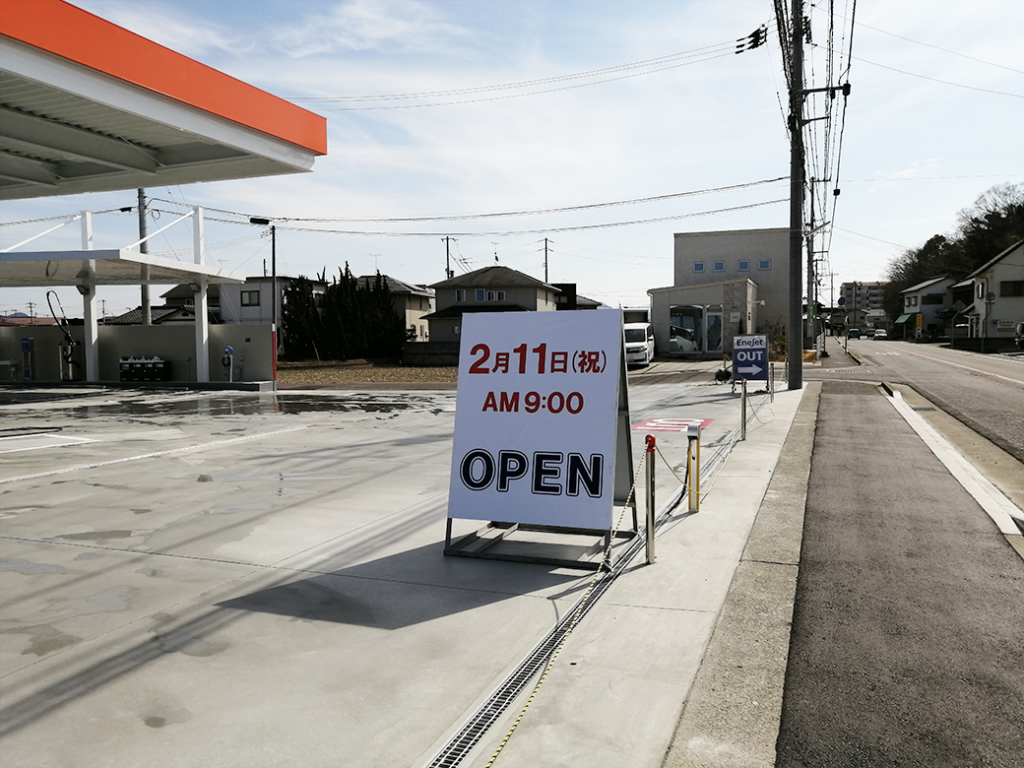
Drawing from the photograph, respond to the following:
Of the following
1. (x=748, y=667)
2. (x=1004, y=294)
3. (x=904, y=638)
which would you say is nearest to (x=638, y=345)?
(x=904, y=638)

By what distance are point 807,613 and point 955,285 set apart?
10424 centimetres

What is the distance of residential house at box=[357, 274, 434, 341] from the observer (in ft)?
205

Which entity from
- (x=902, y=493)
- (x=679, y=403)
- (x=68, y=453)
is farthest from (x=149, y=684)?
(x=679, y=403)

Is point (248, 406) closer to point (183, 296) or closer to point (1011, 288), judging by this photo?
point (183, 296)

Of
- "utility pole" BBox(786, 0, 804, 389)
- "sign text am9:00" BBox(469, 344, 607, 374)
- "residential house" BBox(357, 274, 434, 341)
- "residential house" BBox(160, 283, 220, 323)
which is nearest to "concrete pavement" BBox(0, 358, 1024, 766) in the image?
"sign text am9:00" BBox(469, 344, 607, 374)

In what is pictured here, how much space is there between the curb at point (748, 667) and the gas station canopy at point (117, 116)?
1012 centimetres

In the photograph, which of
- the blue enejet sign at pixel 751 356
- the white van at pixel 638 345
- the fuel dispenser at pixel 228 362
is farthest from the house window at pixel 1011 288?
the fuel dispenser at pixel 228 362

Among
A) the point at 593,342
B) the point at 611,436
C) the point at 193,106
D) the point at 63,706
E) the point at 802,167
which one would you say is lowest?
the point at 63,706

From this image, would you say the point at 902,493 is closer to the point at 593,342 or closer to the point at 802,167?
the point at 593,342

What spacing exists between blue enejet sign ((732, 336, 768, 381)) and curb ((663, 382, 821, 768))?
13429mm

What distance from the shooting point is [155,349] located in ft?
94.1

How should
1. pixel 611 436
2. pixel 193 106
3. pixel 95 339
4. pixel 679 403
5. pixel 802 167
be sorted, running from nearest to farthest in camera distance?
pixel 611 436, pixel 193 106, pixel 679 403, pixel 802 167, pixel 95 339

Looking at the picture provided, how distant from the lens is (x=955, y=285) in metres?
93.6

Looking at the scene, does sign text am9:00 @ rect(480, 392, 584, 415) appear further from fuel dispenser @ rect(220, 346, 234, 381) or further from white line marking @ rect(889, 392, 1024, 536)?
fuel dispenser @ rect(220, 346, 234, 381)
